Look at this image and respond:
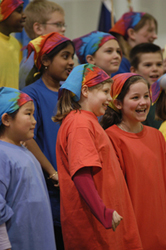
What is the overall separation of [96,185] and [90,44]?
70.6 inches

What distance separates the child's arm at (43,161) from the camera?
8.66 feet

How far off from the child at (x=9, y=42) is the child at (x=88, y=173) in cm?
87

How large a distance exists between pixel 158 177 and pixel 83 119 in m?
0.70

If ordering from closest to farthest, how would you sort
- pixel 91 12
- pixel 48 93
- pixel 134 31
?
1. pixel 48 93
2. pixel 134 31
3. pixel 91 12

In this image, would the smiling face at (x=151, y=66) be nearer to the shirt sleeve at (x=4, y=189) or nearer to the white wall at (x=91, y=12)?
the shirt sleeve at (x=4, y=189)

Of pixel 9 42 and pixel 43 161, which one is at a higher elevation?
pixel 9 42

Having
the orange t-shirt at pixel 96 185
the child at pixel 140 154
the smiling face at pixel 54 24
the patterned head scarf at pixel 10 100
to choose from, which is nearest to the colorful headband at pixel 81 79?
the orange t-shirt at pixel 96 185

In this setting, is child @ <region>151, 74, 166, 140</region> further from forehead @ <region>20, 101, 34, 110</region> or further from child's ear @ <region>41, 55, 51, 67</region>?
forehead @ <region>20, 101, 34, 110</region>

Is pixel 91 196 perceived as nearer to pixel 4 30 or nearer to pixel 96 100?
pixel 96 100

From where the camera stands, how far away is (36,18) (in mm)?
3717

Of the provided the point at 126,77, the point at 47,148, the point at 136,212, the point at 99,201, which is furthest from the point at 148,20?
the point at 99,201

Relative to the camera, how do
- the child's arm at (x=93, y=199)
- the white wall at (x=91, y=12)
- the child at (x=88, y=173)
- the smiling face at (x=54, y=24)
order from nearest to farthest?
the child's arm at (x=93, y=199) → the child at (x=88, y=173) → the smiling face at (x=54, y=24) → the white wall at (x=91, y=12)

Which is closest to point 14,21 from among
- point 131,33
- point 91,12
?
A: point 131,33

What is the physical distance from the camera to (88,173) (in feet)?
6.70
